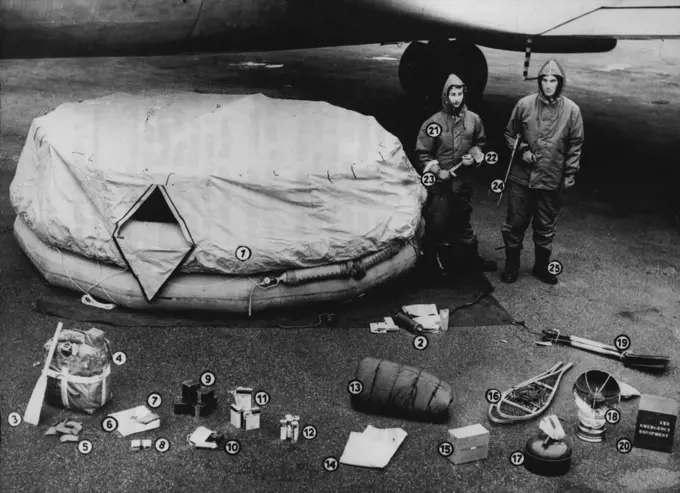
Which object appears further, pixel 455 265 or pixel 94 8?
pixel 94 8

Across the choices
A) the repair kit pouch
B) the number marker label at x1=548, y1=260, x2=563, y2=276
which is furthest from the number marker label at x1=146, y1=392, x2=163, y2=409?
the number marker label at x1=548, y1=260, x2=563, y2=276

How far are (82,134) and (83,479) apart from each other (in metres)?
3.39

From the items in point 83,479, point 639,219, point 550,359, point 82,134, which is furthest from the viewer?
point 639,219

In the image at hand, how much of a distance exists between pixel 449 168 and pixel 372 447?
3011mm

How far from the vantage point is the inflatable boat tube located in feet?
20.8

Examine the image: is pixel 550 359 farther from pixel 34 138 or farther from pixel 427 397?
pixel 34 138

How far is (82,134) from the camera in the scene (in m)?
7.04

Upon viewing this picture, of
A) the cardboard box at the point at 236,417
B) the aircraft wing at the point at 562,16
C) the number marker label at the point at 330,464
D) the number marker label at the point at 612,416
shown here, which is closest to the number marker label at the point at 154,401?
the cardboard box at the point at 236,417

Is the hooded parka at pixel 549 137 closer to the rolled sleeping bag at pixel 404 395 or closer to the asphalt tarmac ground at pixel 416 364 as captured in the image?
the asphalt tarmac ground at pixel 416 364

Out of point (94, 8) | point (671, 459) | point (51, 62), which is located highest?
point (94, 8)

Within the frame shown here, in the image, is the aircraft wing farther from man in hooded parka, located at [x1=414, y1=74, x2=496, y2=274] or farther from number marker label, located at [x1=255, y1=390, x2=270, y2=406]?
number marker label, located at [x1=255, y1=390, x2=270, y2=406]

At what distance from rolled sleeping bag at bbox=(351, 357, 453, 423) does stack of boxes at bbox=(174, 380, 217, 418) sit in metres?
0.92

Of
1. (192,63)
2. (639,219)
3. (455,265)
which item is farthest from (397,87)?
(455,265)

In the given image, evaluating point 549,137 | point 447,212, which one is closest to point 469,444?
point 447,212
